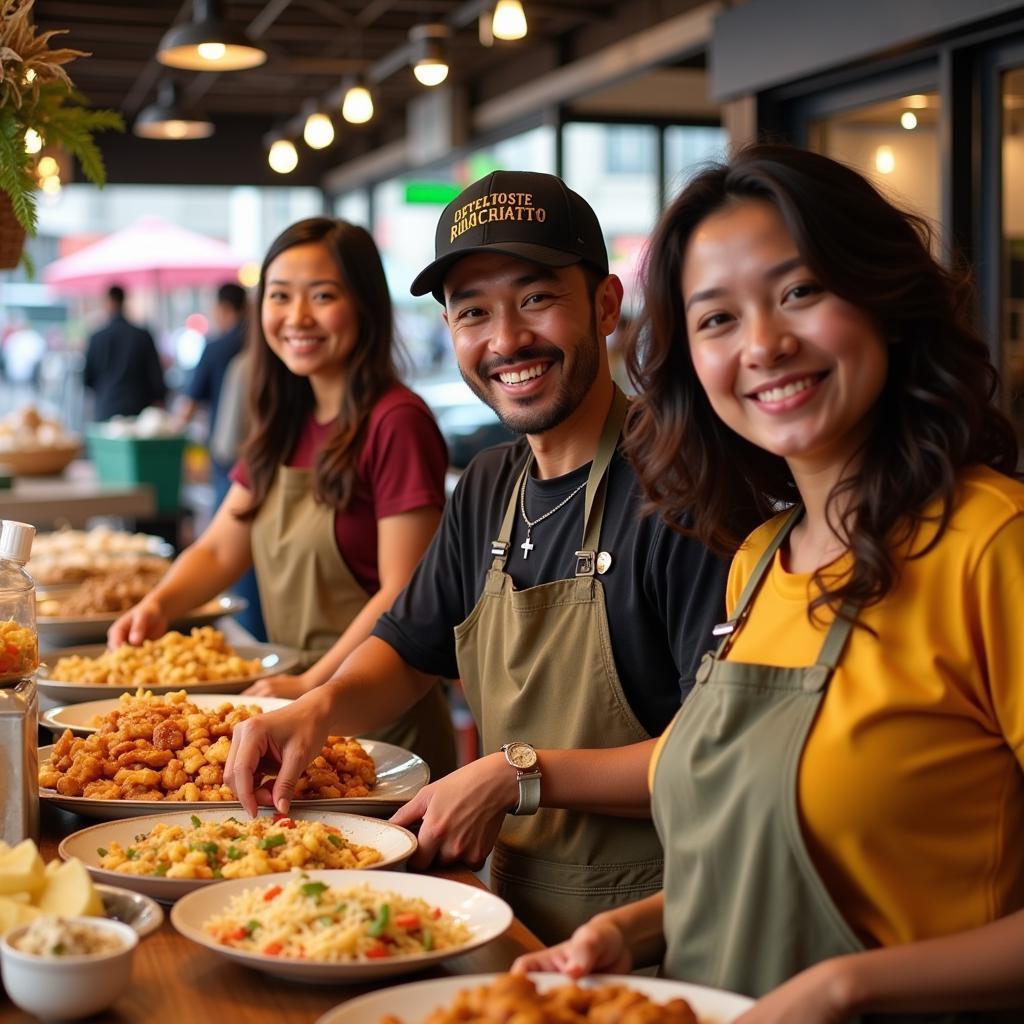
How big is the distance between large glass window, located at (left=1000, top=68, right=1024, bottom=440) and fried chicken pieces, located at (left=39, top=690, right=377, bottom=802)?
3403mm

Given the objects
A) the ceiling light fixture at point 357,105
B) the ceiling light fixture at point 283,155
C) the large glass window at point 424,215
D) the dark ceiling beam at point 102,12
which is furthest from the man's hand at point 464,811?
the dark ceiling beam at point 102,12

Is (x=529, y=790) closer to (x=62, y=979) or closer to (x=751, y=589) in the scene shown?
(x=751, y=589)

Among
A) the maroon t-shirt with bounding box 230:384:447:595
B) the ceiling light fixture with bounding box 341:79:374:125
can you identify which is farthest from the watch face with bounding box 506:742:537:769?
the ceiling light fixture with bounding box 341:79:374:125

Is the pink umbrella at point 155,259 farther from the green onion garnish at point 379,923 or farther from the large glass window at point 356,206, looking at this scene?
the green onion garnish at point 379,923

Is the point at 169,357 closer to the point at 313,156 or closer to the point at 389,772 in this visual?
the point at 313,156

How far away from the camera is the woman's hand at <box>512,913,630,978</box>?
1391mm

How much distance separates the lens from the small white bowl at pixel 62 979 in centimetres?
126

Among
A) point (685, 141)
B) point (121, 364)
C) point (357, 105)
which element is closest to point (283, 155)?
point (357, 105)

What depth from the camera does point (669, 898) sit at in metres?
1.54

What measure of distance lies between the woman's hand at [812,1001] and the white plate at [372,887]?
12.3 inches

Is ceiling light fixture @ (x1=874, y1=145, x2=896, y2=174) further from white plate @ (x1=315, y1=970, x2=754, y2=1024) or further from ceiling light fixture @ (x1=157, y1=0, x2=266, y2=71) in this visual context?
white plate @ (x1=315, y1=970, x2=754, y2=1024)

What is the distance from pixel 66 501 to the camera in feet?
18.4

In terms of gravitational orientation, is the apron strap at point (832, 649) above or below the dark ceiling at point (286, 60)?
below

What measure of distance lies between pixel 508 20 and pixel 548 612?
12.8ft
